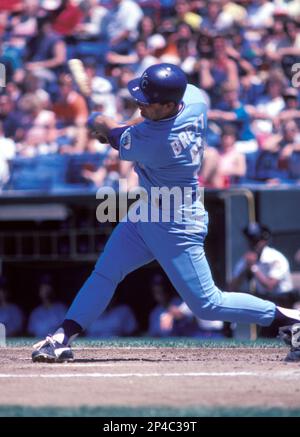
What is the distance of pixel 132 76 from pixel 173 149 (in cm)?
680

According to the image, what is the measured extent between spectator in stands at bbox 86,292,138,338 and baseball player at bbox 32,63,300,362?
5161 mm

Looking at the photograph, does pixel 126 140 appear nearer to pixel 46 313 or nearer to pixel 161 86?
pixel 161 86

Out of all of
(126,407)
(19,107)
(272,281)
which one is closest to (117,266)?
(126,407)

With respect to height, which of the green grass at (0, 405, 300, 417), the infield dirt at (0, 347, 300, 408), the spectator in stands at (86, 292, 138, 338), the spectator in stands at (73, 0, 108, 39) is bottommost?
the spectator in stands at (86, 292, 138, 338)

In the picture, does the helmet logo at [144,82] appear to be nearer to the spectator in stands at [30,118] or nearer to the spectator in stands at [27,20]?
the spectator in stands at [30,118]

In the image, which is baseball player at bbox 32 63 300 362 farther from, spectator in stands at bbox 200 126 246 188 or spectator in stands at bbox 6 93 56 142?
spectator in stands at bbox 6 93 56 142

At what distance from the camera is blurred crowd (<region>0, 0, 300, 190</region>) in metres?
10.8

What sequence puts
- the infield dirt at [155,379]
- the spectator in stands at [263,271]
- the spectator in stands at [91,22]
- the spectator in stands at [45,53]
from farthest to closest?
the spectator in stands at [91,22]
the spectator in stands at [45,53]
the spectator in stands at [263,271]
the infield dirt at [155,379]

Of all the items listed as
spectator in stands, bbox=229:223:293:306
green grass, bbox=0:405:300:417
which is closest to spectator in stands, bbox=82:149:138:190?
spectator in stands, bbox=229:223:293:306

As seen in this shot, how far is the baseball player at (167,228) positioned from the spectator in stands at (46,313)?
5.25 metres

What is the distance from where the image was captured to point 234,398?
473cm

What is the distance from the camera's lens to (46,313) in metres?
11.5

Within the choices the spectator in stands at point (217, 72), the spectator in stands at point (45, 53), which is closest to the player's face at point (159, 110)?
the spectator in stands at point (217, 72)

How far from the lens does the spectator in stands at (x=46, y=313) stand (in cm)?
1134
